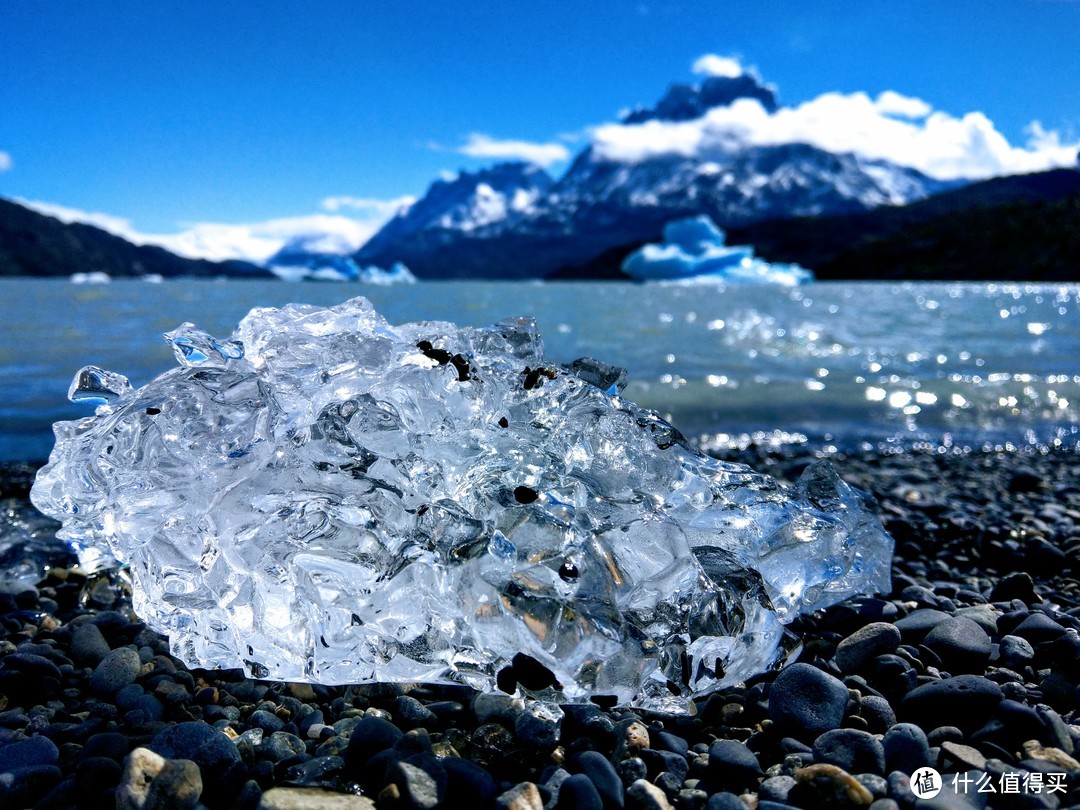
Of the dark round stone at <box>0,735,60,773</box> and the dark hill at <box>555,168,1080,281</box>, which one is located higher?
the dark hill at <box>555,168,1080,281</box>

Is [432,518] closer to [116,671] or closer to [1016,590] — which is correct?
[116,671]

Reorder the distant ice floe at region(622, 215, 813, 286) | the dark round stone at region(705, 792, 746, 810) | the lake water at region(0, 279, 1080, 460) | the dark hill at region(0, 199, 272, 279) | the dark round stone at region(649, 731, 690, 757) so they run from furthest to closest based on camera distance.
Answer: the dark hill at region(0, 199, 272, 279) → the distant ice floe at region(622, 215, 813, 286) → the lake water at region(0, 279, 1080, 460) → the dark round stone at region(649, 731, 690, 757) → the dark round stone at region(705, 792, 746, 810)

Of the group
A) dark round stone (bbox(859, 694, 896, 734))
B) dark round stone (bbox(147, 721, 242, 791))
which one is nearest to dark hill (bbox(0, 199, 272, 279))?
dark round stone (bbox(147, 721, 242, 791))

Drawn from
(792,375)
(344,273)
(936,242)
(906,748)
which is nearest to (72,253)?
(344,273)

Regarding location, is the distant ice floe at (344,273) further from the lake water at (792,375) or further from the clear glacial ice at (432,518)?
the clear glacial ice at (432,518)

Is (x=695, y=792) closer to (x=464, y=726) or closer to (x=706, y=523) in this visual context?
(x=464, y=726)

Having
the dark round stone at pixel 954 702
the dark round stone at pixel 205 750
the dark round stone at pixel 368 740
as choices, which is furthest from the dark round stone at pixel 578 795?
the dark round stone at pixel 954 702

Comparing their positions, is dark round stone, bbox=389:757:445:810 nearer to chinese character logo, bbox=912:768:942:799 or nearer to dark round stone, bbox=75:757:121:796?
dark round stone, bbox=75:757:121:796
